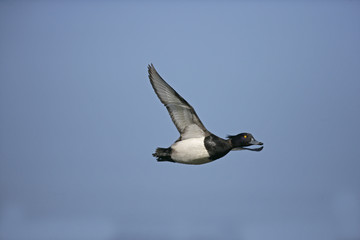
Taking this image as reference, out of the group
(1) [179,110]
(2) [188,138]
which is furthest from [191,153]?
(1) [179,110]

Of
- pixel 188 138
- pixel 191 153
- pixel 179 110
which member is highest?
pixel 179 110

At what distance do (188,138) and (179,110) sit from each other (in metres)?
0.56

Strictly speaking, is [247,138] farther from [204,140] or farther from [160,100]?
[160,100]

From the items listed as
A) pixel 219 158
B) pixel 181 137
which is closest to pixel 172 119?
pixel 181 137

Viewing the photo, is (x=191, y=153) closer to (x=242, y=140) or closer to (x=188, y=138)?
(x=188, y=138)

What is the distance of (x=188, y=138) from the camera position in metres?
12.6

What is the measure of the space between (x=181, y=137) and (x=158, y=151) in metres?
0.59

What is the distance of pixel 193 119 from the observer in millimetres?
12641

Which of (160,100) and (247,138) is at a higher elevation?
(160,100)

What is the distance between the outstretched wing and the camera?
12.6 metres

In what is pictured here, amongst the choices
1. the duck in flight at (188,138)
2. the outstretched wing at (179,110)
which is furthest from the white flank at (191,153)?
the outstretched wing at (179,110)

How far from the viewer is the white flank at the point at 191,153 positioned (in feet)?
Result: 40.3

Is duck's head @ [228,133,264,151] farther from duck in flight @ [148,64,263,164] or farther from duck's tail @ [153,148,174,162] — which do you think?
duck's tail @ [153,148,174,162]

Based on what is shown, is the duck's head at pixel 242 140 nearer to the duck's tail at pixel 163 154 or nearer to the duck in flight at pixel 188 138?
the duck in flight at pixel 188 138
